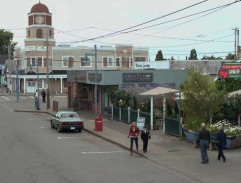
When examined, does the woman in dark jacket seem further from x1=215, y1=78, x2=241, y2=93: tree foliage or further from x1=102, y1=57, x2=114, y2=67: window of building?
x1=102, y1=57, x2=114, y2=67: window of building

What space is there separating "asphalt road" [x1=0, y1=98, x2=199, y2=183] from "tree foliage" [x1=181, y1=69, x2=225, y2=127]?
437 centimetres

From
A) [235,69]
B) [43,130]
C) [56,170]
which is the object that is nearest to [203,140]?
[56,170]

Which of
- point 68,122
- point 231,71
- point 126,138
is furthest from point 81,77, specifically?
point 126,138

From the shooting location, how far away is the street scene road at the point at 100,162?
16.8 meters

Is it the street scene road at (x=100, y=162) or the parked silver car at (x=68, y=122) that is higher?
the parked silver car at (x=68, y=122)

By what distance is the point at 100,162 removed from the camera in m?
20.3

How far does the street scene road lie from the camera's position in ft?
55.1

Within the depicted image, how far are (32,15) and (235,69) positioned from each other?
66.6 metres

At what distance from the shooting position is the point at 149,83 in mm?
42625

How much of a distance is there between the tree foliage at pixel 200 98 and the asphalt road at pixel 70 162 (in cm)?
437

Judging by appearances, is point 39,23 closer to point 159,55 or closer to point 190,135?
point 159,55

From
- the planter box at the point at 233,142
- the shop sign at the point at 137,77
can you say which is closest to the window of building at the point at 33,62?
the shop sign at the point at 137,77

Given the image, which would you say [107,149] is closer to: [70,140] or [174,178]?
[70,140]

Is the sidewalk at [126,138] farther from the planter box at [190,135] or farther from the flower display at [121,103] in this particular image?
the flower display at [121,103]
